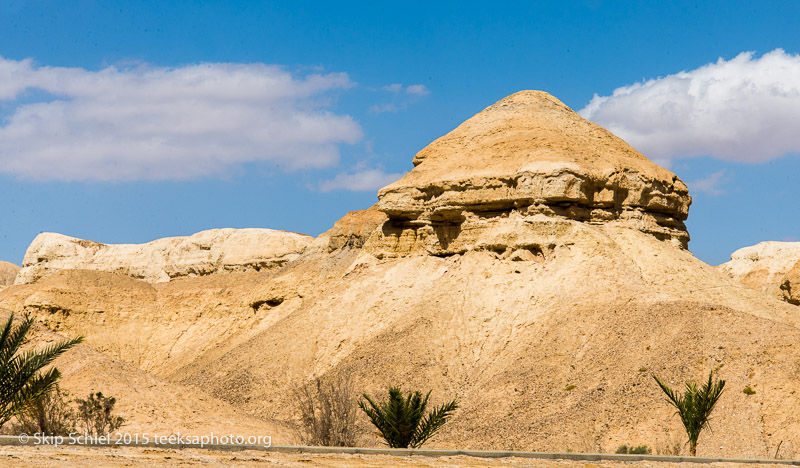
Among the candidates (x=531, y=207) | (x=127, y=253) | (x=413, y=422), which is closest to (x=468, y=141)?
(x=531, y=207)

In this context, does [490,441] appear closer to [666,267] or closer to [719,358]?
[719,358]

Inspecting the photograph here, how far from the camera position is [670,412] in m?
25.6

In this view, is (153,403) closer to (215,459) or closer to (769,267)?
(215,459)

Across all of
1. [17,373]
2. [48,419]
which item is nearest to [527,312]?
[48,419]

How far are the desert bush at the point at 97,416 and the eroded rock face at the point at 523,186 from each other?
58.4 ft

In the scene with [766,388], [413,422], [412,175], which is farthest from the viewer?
[412,175]

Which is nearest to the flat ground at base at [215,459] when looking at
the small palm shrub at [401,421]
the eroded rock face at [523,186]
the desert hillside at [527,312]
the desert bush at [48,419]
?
the small palm shrub at [401,421]

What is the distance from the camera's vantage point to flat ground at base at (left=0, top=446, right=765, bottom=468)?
48.3ft

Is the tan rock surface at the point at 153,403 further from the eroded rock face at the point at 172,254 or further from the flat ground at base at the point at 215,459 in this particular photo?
the eroded rock face at the point at 172,254

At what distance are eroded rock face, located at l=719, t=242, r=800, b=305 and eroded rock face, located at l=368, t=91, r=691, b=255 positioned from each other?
1720 centimetres

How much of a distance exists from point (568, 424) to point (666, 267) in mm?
11180

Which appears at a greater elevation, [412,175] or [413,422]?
[412,175]

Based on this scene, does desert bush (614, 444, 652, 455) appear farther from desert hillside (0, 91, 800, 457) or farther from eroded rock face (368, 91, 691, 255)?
eroded rock face (368, 91, 691, 255)

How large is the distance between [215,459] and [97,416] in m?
9.08
